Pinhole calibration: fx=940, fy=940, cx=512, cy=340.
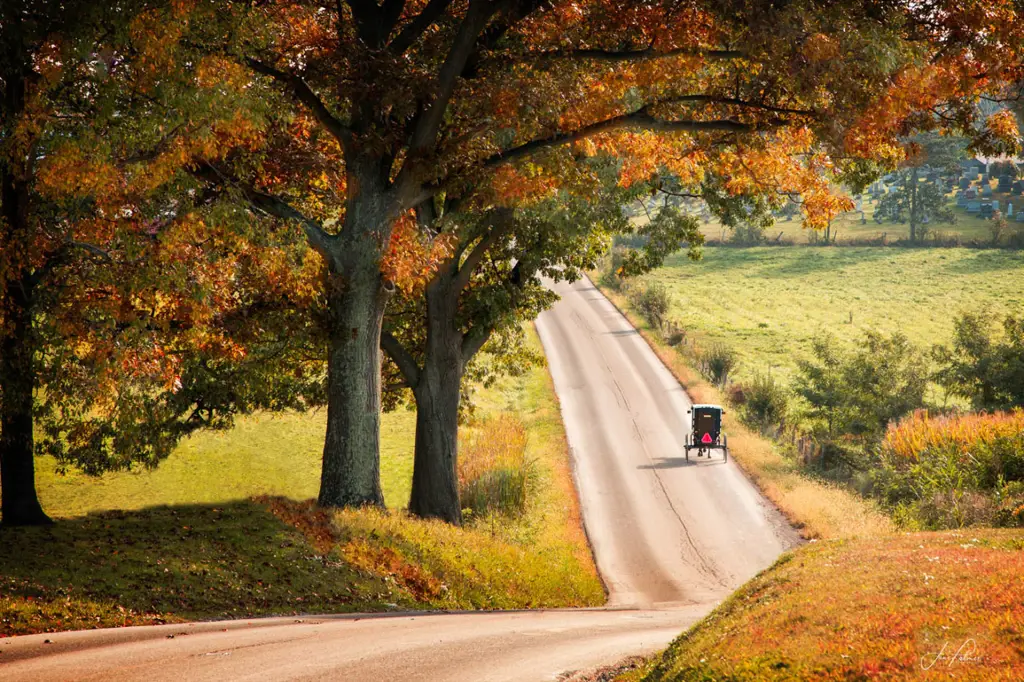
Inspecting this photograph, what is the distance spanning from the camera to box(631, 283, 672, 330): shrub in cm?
5841

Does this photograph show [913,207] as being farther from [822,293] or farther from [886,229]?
[822,293]

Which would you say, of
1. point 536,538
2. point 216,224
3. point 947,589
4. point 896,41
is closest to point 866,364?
point 536,538

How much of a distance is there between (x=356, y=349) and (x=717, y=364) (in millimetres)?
33328

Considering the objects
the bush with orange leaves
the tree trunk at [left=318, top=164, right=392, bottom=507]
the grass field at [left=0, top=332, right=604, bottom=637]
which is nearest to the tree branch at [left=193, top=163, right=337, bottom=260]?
the tree trunk at [left=318, top=164, right=392, bottom=507]

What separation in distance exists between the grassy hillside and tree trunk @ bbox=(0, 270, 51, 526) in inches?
456

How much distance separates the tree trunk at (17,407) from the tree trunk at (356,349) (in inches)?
198

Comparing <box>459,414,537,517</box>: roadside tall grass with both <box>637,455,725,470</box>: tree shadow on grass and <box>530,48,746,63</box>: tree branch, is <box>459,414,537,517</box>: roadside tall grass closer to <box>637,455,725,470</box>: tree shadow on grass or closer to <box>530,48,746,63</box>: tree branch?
<box>637,455,725,470</box>: tree shadow on grass

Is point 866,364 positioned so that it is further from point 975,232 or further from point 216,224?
point 975,232

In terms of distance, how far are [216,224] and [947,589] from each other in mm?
11886

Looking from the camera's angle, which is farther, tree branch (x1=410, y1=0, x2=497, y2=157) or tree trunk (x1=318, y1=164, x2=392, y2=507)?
tree trunk (x1=318, y1=164, x2=392, y2=507)

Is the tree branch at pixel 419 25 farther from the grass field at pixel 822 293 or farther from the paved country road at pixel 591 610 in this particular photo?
the grass field at pixel 822 293

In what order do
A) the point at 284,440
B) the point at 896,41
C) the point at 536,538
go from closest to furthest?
the point at 896,41
the point at 536,538
the point at 284,440

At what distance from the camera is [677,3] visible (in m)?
14.2

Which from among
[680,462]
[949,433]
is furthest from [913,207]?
[949,433]
